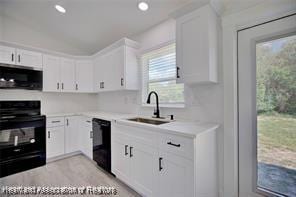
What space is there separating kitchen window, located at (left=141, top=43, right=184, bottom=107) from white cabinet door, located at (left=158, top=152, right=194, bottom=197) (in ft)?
3.07

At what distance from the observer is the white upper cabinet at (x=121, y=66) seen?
274cm

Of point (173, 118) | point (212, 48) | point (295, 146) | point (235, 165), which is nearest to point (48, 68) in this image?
point (173, 118)

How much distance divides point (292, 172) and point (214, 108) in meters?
0.88

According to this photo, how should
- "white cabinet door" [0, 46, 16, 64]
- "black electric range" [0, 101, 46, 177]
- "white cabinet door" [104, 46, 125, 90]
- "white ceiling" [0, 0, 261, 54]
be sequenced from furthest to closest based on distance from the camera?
"white cabinet door" [104, 46, 125, 90], "white cabinet door" [0, 46, 16, 64], "black electric range" [0, 101, 46, 177], "white ceiling" [0, 0, 261, 54]

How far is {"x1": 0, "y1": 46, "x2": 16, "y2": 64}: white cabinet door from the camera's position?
2.66 meters

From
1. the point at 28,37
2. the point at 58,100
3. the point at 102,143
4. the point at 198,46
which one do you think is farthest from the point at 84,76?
the point at 198,46

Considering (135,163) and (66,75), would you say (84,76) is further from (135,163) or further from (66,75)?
(135,163)

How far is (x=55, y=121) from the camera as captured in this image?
3.12 meters

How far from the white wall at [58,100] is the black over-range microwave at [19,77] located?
404 mm

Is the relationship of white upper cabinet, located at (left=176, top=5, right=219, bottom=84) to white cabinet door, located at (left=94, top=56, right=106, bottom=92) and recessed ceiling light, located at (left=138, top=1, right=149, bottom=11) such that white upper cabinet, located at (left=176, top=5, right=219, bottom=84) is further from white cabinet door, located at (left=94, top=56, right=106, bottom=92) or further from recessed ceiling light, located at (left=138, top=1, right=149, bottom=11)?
white cabinet door, located at (left=94, top=56, right=106, bottom=92)

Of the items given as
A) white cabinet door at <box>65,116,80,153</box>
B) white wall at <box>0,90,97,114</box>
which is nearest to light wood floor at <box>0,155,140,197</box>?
white cabinet door at <box>65,116,80,153</box>

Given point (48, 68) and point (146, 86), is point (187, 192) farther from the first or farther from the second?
point (48, 68)

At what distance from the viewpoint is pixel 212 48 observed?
5.48 feet

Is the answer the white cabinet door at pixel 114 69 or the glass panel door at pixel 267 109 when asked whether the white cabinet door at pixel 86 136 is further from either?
the glass panel door at pixel 267 109
